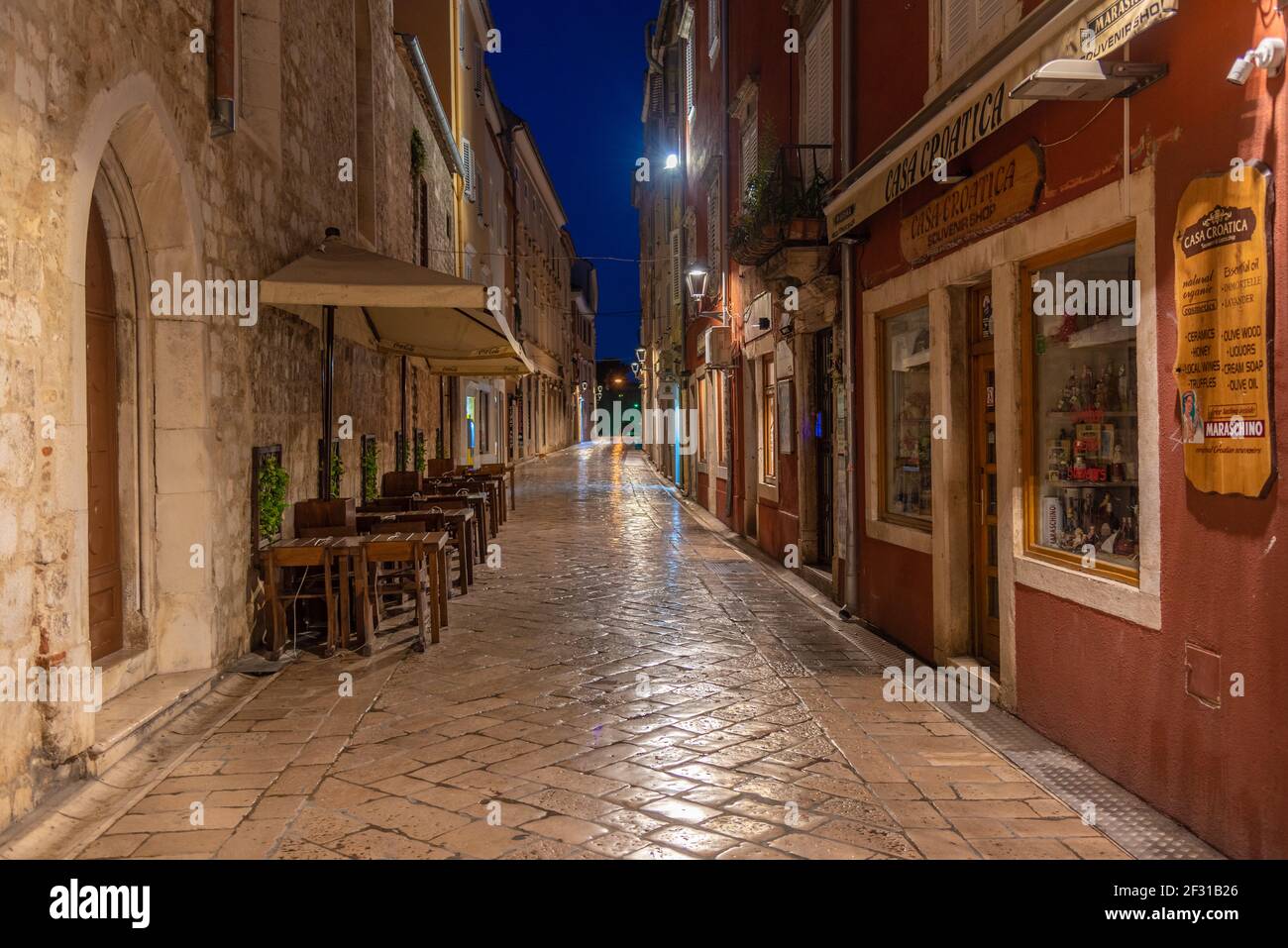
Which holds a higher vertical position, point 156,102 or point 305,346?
point 156,102

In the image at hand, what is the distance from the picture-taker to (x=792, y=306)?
989cm

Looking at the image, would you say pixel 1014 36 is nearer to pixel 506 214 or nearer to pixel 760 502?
pixel 760 502

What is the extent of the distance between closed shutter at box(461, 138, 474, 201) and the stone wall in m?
12.2

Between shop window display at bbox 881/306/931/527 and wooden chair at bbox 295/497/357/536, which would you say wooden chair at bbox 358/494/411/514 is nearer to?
wooden chair at bbox 295/497/357/536

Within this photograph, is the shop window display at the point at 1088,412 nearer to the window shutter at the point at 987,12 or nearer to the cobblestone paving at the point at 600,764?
the cobblestone paving at the point at 600,764

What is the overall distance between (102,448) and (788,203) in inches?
236

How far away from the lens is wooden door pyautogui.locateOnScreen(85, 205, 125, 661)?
5.33 m

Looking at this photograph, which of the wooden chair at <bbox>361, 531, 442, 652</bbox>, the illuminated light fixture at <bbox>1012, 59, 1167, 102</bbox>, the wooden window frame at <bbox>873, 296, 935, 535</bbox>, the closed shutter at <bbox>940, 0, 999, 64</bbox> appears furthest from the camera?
the wooden window frame at <bbox>873, 296, 935, 535</bbox>

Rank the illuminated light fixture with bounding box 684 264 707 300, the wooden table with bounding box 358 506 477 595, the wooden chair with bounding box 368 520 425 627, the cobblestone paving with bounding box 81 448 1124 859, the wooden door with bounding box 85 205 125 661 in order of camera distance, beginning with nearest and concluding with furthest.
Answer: the cobblestone paving with bounding box 81 448 1124 859 → the wooden door with bounding box 85 205 125 661 → the wooden chair with bounding box 368 520 425 627 → the wooden table with bounding box 358 506 477 595 → the illuminated light fixture with bounding box 684 264 707 300

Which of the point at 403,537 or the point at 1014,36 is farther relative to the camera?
the point at 403,537

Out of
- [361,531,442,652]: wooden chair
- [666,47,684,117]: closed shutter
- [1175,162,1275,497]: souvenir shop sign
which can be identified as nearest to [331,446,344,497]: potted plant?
[361,531,442,652]: wooden chair

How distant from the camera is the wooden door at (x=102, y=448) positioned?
17.5ft
